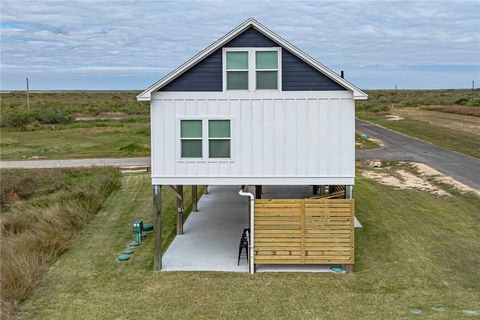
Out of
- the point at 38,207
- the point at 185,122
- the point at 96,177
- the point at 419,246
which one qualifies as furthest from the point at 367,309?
the point at 96,177

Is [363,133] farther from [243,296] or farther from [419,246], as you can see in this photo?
[243,296]

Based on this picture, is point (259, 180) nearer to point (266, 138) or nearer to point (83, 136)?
point (266, 138)

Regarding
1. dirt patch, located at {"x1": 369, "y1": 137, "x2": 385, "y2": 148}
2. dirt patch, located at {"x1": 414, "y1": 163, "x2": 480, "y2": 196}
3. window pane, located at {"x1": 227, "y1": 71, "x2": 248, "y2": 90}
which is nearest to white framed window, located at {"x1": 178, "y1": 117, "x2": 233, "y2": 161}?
window pane, located at {"x1": 227, "y1": 71, "x2": 248, "y2": 90}

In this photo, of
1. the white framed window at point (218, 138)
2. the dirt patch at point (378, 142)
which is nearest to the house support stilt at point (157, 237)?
the white framed window at point (218, 138)

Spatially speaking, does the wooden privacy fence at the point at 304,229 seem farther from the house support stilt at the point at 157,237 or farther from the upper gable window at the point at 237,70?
the upper gable window at the point at 237,70

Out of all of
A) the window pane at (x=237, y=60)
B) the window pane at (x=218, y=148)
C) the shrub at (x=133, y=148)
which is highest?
the window pane at (x=237, y=60)

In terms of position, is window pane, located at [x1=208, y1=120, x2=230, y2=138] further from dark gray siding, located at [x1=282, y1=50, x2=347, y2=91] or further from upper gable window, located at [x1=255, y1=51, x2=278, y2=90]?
Answer: dark gray siding, located at [x1=282, y1=50, x2=347, y2=91]

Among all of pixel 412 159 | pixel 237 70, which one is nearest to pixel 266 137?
pixel 237 70

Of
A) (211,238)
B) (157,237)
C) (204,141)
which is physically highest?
(204,141)
